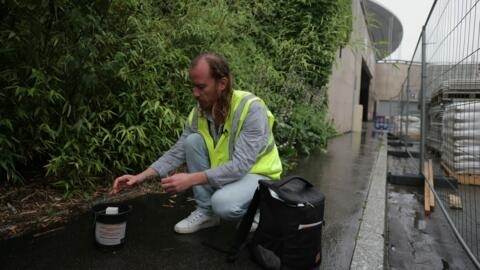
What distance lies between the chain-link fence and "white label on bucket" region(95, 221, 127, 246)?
219cm

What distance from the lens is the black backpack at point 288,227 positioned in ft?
7.14

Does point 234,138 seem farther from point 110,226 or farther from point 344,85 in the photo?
point 344,85

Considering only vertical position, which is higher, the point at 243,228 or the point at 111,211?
the point at 111,211

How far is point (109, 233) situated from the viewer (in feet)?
8.00

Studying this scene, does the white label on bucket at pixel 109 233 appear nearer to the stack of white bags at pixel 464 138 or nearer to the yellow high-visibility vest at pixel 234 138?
the yellow high-visibility vest at pixel 234 138

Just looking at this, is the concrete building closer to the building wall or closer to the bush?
the building wall

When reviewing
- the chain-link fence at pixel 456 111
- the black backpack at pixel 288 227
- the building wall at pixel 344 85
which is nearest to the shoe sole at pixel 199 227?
the black backpack at pixel 288 227

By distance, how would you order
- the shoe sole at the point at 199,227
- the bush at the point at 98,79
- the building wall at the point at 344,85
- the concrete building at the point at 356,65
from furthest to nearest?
the building wall at the point at 344,85, the concrete building at the point at 356,65, the bush at the point at 98,79, the shoe sole at the point at 199,227

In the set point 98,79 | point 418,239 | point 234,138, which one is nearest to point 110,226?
point 234,138

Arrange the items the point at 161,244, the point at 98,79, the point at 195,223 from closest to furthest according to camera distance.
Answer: the point at 161,244 → the point at 195,223 → the point at 98,79

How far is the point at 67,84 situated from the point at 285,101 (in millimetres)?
3822

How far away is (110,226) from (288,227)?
108 cm

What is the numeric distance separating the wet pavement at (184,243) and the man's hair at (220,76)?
2.89 ft

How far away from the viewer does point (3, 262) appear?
2309 mm
